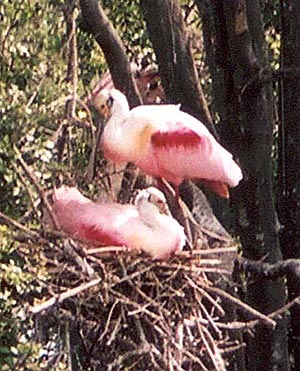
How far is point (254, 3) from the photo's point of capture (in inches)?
248

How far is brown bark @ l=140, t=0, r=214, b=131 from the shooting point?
17.8 ft

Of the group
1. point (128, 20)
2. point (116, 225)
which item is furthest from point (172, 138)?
point (128, 20)

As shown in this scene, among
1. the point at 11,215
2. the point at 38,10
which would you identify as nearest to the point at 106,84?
the point at 38,10

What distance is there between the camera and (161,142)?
476 centimetres

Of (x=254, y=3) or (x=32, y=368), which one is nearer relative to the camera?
(x=32, y=368)

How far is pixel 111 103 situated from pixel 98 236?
1.84 feet

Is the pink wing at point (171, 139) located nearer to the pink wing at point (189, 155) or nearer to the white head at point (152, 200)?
the pink wing at point (189, 155)

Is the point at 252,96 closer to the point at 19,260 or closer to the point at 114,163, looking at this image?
the point at 114,163

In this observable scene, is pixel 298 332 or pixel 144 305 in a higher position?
pixel 144 305

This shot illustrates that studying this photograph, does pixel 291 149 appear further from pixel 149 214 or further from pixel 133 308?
pixel 133 308

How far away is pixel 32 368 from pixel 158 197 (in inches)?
31.8

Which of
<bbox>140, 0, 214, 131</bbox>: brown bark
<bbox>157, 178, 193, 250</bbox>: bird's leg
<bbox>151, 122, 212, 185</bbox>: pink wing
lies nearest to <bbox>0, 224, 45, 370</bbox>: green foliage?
<bbox>157, 178, 193, 250</bbox>: bird's leg

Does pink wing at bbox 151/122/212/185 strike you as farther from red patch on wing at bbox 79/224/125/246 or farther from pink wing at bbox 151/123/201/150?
red patch on wing at bbox 79/224/125/246

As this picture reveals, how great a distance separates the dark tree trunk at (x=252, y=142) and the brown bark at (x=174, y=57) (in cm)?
53
